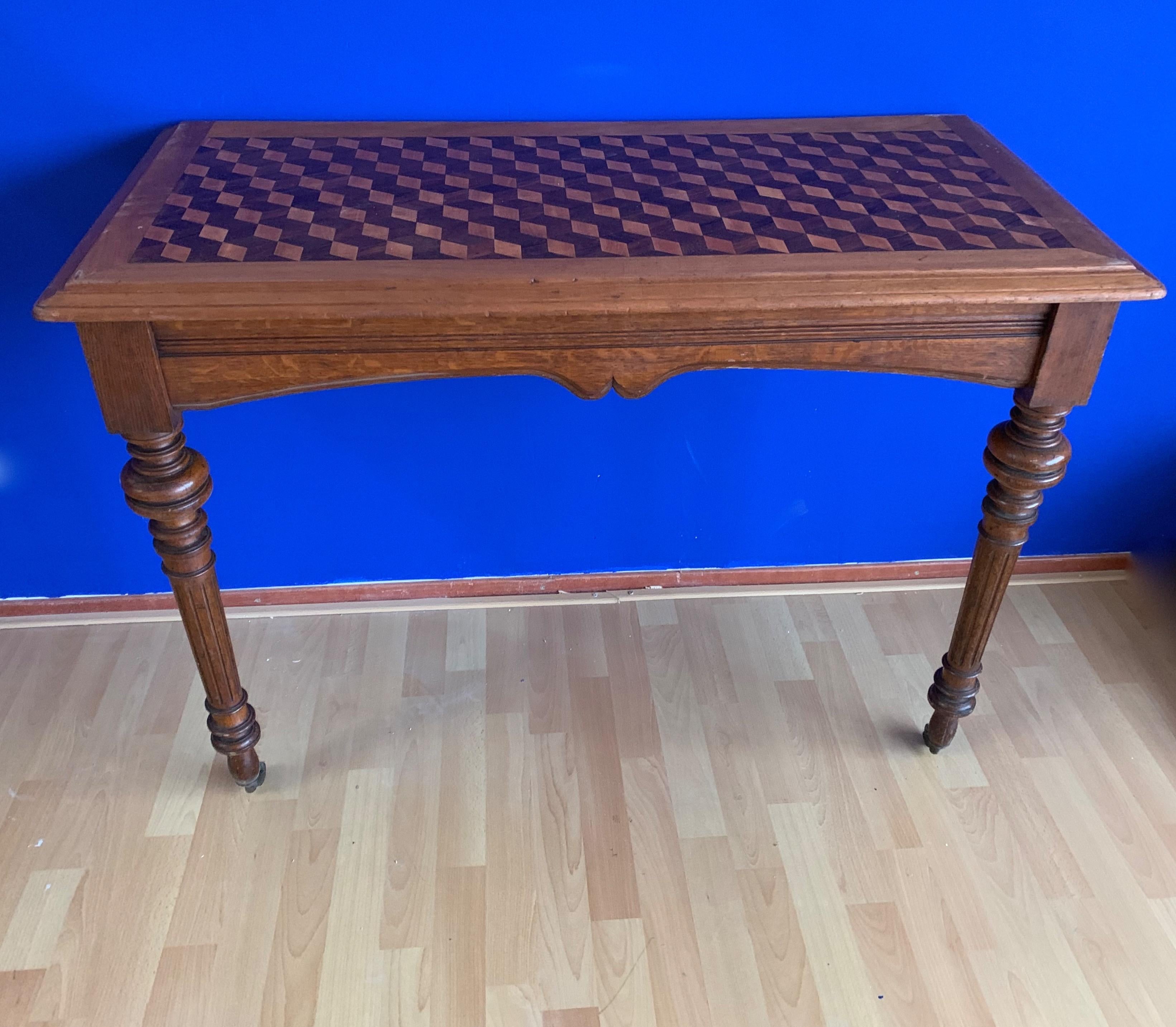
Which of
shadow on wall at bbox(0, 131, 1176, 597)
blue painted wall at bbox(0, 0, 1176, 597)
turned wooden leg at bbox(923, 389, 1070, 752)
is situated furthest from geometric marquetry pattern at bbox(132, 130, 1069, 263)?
shadow on wall at bbox(0, 131, 1176, 597)

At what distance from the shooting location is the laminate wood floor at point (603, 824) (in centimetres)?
143

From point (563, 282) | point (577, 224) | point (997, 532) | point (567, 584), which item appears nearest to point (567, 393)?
point (567, 584)

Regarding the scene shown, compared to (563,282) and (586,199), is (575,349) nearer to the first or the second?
(563,282)

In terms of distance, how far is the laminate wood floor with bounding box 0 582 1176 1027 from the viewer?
1435 mm

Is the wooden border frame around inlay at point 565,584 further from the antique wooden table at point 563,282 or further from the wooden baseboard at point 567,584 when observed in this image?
the antique wooden table at point 563,282

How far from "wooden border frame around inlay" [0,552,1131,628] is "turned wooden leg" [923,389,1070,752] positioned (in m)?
0.44

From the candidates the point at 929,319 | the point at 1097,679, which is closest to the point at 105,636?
the point at 929,319

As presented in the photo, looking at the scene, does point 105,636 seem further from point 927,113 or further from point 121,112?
point 927,113

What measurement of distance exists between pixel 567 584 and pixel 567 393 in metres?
0.44

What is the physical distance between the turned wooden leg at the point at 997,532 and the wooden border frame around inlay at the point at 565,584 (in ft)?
1.44

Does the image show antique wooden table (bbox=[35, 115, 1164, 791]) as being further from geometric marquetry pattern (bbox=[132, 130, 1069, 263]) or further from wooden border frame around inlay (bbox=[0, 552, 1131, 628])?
wooden border frame around inlay (bbox=[0, 552, 1131, 628])

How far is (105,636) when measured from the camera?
2012 mm

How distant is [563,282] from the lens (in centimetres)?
119

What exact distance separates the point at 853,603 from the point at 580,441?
0.67 metres
